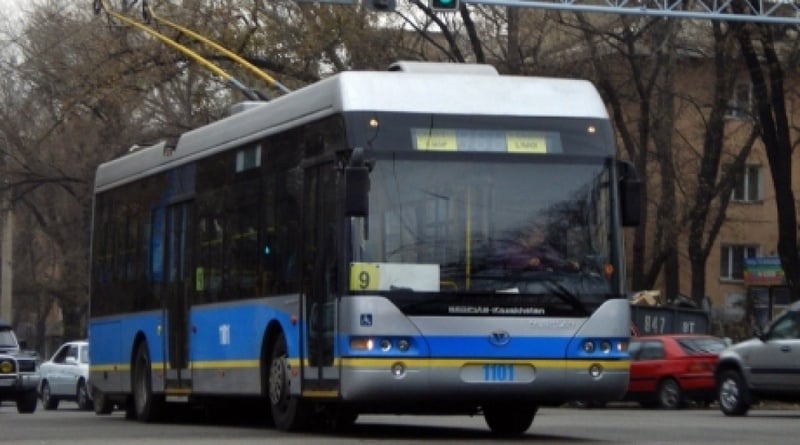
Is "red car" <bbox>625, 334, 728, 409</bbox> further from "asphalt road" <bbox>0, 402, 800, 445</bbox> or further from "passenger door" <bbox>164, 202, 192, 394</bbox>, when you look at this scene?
"passenger door" <bbox>164, 202, 192, 394</bbox>

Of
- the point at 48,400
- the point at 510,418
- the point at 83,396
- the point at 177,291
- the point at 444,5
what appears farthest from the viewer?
the point at 48,400

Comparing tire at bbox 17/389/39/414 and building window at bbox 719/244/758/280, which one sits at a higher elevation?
building window at bbox 719/244/758/280

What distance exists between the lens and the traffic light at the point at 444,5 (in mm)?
22938

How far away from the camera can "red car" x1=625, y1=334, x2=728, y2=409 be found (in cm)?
3130

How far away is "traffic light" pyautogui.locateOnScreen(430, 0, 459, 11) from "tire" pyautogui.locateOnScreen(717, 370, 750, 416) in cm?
680

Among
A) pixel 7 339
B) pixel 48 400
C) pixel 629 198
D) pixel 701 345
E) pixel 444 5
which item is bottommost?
pixel 48 400

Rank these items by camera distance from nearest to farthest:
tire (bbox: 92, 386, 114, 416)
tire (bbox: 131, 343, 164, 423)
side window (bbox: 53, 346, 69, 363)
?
tire (bbox: 131, 343, 164, 423)
tire (bbox: 92, 386, 114, 416)
side window (bbox: 53, 346, 69, 363)

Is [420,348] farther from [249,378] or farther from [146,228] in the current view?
[146,228]

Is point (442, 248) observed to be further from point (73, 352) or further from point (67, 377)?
point (73, 352)

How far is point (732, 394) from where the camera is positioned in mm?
25984

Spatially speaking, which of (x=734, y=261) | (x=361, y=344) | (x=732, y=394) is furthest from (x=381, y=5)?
(x=734, y=261)

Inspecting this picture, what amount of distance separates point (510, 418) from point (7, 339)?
59.1ft

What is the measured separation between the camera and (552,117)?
1656 centimetres

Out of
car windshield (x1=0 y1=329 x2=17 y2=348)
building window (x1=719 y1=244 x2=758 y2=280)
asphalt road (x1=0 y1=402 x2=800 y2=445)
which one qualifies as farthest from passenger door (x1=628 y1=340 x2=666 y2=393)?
building window (x1=719 y1=244 x2=758 y2=280)
